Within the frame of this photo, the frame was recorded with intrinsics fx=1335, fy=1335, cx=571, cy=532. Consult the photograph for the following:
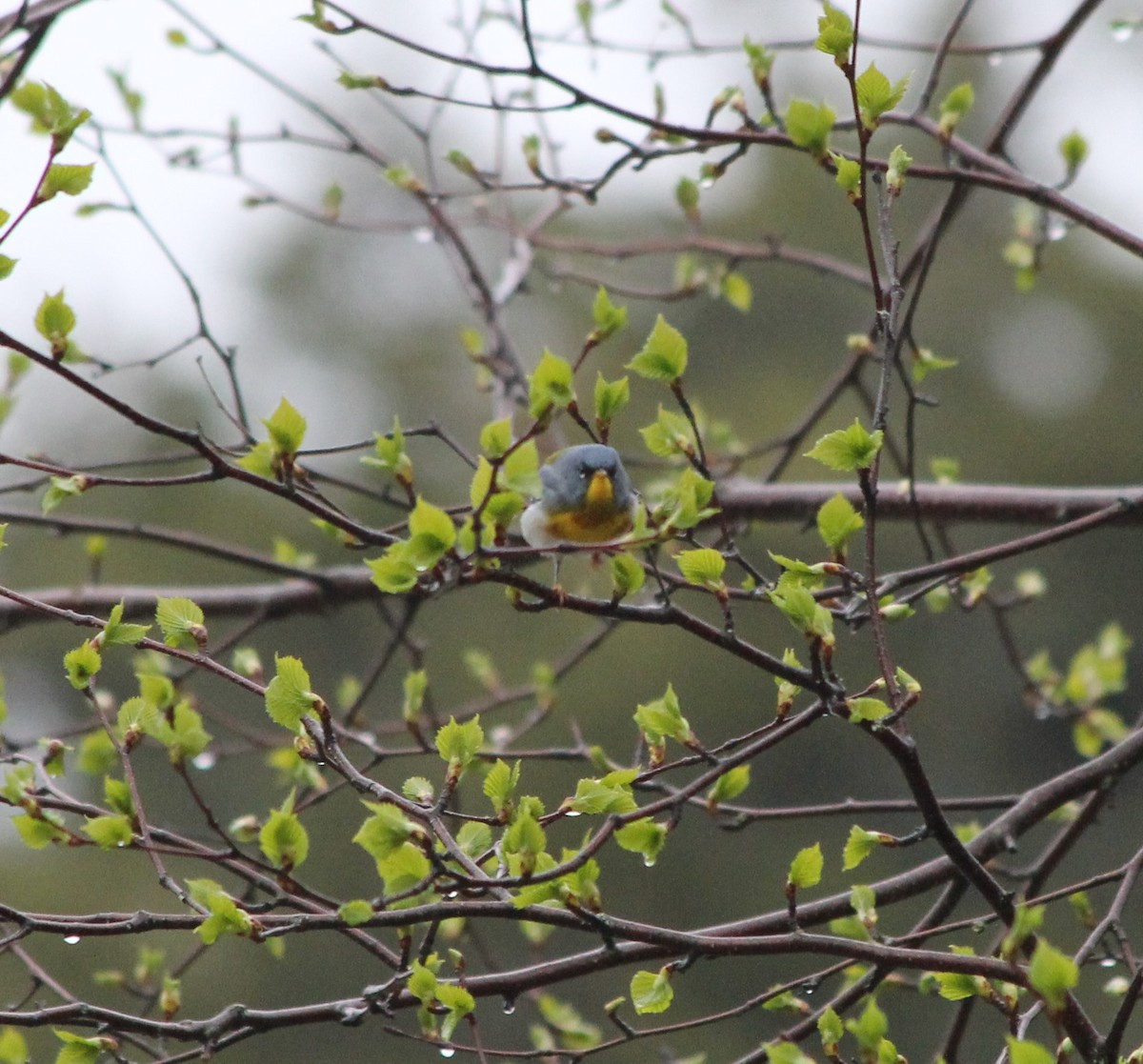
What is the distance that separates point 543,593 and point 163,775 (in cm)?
1049

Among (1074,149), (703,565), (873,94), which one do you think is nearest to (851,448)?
(703,565)

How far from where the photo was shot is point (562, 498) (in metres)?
2.54

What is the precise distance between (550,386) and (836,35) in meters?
0.58

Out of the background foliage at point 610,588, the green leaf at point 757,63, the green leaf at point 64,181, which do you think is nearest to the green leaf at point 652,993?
the background foliage at point 610,588

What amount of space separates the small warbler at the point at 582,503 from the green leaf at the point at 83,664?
113cm

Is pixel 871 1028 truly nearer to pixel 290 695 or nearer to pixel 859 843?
pixel 859 843

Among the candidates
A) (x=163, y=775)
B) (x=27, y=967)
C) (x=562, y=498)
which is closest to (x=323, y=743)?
(x=27, y=967)

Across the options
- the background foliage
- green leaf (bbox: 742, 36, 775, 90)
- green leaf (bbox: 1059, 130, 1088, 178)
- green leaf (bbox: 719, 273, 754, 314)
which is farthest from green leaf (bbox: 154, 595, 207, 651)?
green leaf (bbox: 1059, 130, 1088, 178)

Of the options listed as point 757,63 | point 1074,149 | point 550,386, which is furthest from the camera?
point 1074,149

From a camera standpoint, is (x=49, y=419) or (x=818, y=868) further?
(x=49, y=419)

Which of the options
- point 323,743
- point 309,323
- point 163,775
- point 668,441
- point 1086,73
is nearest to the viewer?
point 323,743

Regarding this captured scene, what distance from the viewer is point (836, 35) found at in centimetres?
151

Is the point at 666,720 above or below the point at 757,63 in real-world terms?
below

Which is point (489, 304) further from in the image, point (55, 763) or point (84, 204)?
point (55, 763)
